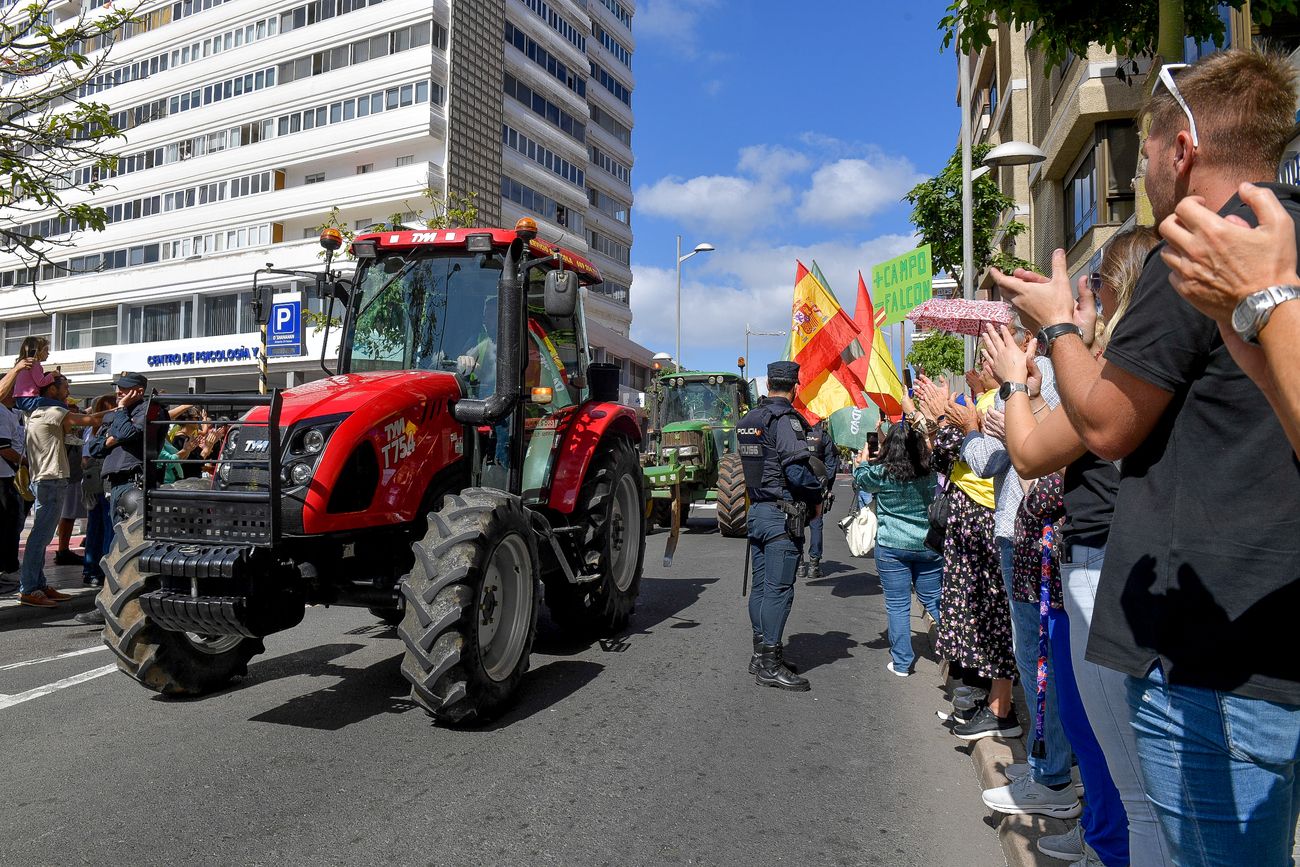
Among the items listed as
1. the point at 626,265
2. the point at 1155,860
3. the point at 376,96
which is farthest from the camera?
the point at 626,265

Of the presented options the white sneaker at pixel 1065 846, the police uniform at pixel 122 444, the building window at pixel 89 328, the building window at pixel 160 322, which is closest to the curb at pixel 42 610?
the police uniform at pixel 122 444

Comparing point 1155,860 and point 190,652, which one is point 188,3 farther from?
point 1155,860

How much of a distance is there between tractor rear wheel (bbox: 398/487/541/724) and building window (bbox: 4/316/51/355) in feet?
159

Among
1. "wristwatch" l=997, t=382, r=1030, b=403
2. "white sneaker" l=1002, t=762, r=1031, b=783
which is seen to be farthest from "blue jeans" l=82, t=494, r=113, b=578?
"wristwatch" l=997, t=382, r=1030, b=403

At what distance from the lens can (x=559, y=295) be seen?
5492 mm

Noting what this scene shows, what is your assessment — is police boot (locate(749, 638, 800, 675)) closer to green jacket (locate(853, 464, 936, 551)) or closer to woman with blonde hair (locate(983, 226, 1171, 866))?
green jacket (locate(853, 464, 936, 551))

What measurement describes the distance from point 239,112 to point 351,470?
39.8 metres

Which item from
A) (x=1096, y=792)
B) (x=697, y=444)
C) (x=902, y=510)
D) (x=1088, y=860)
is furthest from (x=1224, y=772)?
(x=697, y=444)

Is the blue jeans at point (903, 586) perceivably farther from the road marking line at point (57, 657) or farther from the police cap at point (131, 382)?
the police cap at point (131, 382)

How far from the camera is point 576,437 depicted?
6926mm

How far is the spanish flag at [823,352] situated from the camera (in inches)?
402

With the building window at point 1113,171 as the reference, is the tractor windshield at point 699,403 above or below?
below

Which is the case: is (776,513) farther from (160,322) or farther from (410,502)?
(160,322)

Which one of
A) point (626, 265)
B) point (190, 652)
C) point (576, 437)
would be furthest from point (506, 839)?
point (626, 265)
